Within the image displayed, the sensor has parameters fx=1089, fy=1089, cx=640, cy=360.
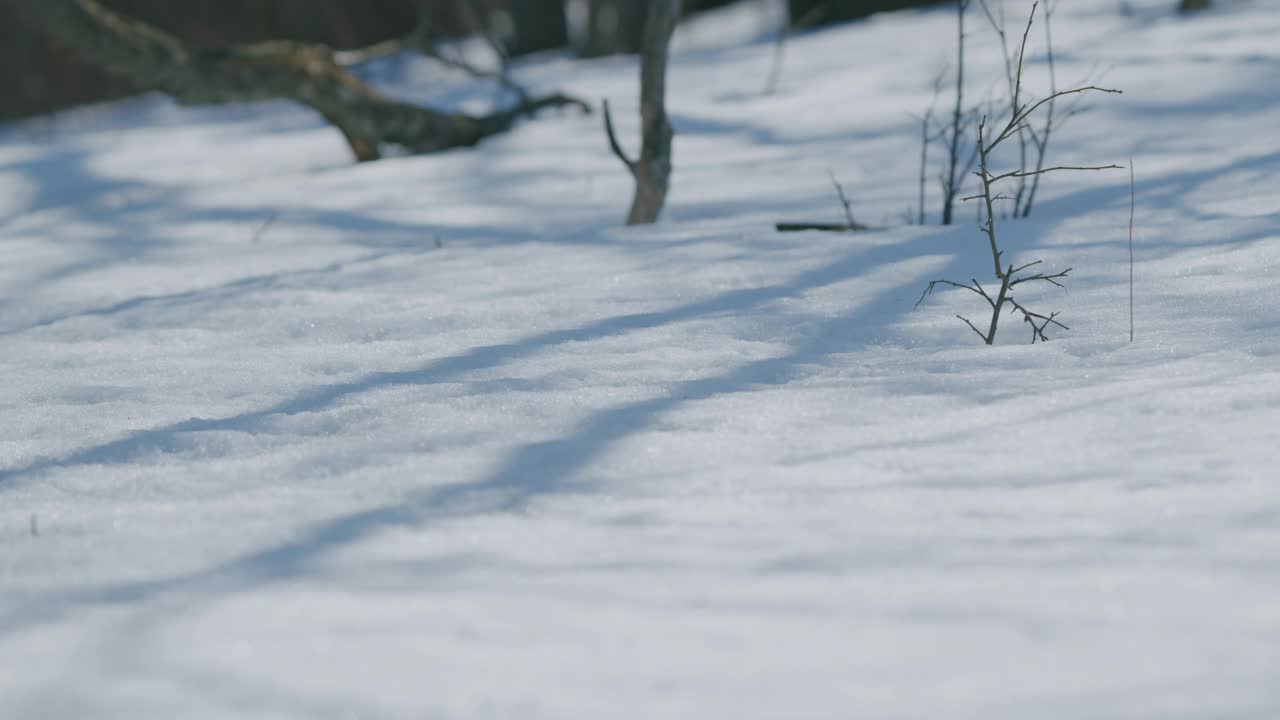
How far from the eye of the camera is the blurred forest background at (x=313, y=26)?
10.8 meters

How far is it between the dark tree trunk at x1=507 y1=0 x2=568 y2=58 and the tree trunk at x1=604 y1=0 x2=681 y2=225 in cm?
899

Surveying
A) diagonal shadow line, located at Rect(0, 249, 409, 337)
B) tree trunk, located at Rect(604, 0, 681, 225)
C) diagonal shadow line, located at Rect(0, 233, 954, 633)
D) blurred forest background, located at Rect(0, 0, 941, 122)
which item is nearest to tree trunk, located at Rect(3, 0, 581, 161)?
tree trunk, located at Rect(604, 0, 681, 225)

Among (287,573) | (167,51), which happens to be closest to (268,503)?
(287,573)

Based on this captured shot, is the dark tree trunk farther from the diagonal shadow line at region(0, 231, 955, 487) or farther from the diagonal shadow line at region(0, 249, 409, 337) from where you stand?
the diagonal shadow line at region(0, 231, 955, 487)

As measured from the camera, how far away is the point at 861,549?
156 cm

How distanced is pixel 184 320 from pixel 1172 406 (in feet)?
8.33

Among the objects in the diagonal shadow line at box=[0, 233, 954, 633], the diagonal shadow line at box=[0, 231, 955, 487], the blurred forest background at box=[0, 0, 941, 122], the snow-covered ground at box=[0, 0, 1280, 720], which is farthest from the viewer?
the blurred forest background at box=[0, 0, 941, 122]

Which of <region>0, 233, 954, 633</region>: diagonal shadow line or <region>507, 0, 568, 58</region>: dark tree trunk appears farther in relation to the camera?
<region>507, 0, 568, 58</region>: dark tree trunk

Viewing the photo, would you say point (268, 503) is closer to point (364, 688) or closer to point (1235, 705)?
point (364, 688)

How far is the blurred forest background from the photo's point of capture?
35.4ft

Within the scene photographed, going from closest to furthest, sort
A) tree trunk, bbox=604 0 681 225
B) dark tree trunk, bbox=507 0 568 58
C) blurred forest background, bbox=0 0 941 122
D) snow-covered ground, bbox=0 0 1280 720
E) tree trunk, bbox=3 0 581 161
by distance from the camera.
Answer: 1. snow-covered ground, bbox=0 0 1280 720
2. tree trunk, bbox=604 0 681 225
3. tree trunk, bbox=3 0 581 161
4. blurred forest background, bbox=0 0 941 122
5. dark tree trunk, bbox=507 0 568 58

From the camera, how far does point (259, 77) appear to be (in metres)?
5.65

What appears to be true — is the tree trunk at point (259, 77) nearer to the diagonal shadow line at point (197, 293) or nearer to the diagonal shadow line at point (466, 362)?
the diagonal shadow line at point (197, 293)

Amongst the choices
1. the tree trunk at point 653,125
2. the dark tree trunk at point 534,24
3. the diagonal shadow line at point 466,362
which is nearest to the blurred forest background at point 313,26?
the dark tree trunk at point 534,24
